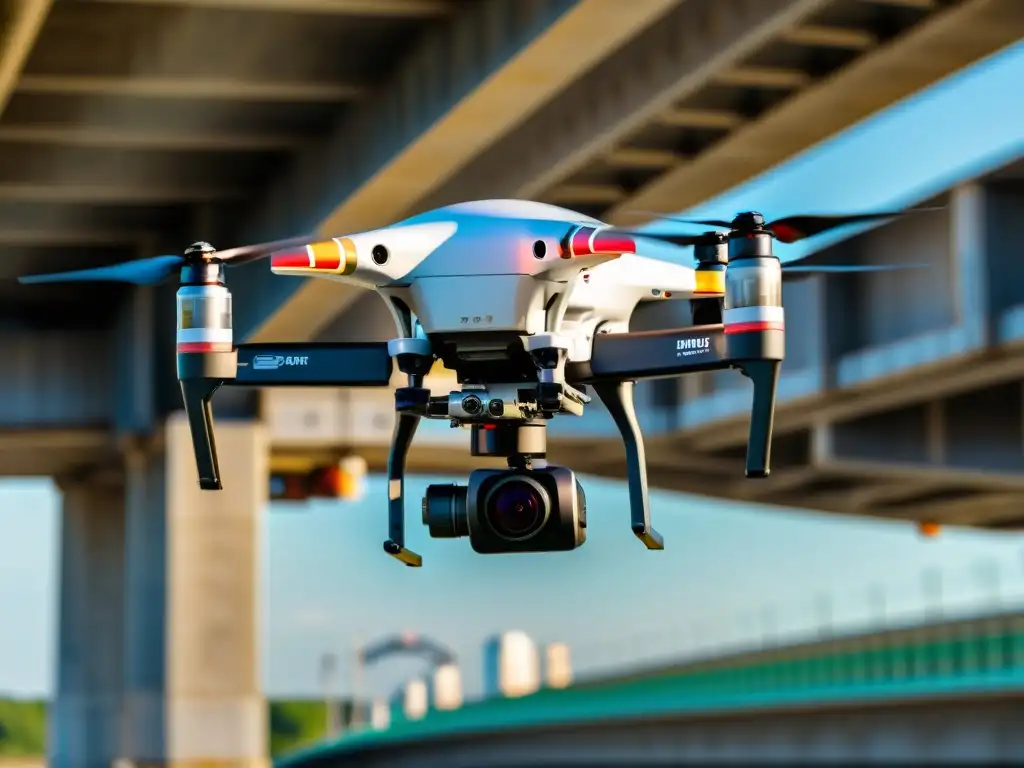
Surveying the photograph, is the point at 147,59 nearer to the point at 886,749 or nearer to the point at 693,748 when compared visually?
the point at 886,749

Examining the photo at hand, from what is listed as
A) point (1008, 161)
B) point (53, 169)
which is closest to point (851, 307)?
point (1008, 161)

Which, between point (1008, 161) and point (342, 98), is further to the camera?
point (1008, 161)

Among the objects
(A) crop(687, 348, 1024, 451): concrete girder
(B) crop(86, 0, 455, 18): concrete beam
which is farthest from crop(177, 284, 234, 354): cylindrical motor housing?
(A) crop(687, 348, 1024, 451): concrete girder

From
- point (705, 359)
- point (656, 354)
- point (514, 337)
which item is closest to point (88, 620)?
point (514, 337)

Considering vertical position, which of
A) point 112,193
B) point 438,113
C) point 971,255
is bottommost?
point 971,255

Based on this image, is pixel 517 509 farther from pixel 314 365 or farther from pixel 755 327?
pixel 755 327

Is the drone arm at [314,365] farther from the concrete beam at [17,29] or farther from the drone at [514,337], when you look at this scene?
the concrete beam at [17,29]
